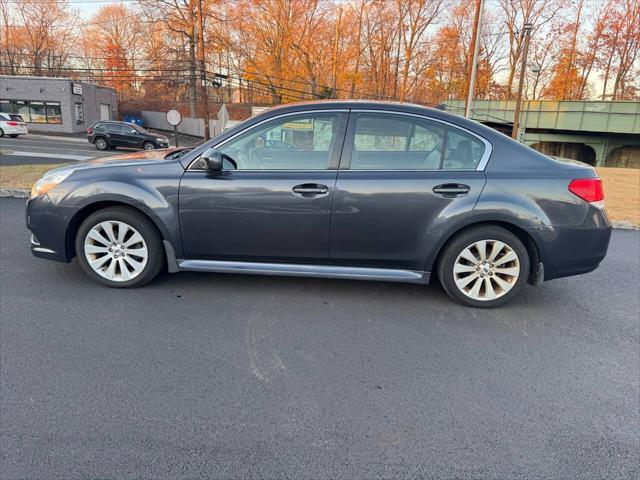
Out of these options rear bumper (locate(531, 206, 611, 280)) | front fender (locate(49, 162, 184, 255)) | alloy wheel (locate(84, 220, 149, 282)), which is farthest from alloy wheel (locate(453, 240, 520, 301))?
alloy wheel (locate(84, 220, 149, 282))

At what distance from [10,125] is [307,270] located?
1186 inches

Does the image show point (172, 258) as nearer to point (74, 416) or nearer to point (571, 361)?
point (74, 416)

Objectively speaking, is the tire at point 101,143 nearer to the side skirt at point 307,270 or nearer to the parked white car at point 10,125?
the parked white car at point 10,125

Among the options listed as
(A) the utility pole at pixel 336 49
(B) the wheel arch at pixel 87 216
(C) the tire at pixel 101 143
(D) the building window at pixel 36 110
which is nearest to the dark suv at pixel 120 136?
(C) the tire at pixel 101 143

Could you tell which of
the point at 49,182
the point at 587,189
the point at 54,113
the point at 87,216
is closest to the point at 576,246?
the point at 587,189

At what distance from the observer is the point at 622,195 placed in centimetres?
1103

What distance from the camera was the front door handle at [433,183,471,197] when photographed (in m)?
3.43

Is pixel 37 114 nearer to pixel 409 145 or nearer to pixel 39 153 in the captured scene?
pixel 39 153

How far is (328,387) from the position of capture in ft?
8.29

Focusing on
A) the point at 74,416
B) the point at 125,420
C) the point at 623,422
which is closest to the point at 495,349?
the point at 623,422

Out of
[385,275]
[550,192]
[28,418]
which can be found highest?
[550,192]

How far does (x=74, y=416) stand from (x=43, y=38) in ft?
194

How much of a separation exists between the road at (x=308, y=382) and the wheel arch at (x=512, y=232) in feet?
1.45

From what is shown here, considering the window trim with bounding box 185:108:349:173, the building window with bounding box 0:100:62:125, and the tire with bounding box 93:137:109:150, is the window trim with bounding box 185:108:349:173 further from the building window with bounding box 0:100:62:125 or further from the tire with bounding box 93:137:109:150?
the building window with bounding box 0:100:62:125
